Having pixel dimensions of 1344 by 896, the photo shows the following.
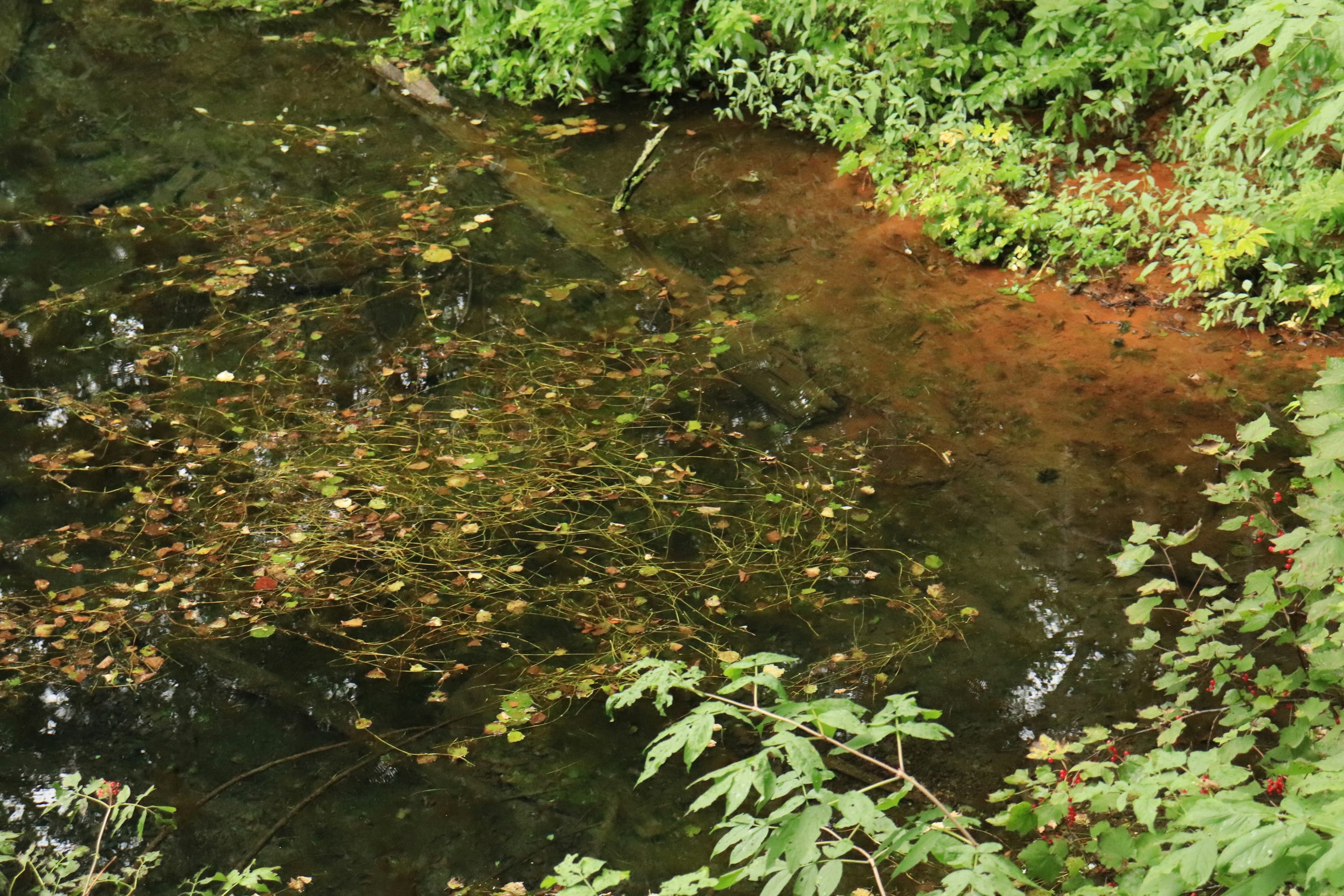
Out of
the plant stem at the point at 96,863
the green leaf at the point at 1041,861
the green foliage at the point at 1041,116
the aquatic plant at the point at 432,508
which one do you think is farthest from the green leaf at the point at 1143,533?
the green foliage at the point at 1041,116

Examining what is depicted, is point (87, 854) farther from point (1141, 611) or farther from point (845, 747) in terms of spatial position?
point (1141, 611)

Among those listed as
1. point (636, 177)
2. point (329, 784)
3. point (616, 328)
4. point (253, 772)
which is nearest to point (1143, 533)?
point (329, 784)

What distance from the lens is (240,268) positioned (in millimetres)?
6664

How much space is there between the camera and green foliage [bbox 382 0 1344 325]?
19.0 ft

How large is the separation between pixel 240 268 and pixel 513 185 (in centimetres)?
201

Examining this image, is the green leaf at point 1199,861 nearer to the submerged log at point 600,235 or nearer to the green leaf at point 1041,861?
the green leaf at point 1041,861

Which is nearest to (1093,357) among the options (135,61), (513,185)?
(513,185)

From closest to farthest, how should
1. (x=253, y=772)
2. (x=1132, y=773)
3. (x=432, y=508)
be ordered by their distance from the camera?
(x=1132, y=773), (x=253, y=772), (x=432, y=508)

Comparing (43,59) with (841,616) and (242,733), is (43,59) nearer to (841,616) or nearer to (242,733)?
(242,733)

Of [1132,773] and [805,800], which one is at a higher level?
[805,800]

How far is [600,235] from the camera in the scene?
23.1 feet

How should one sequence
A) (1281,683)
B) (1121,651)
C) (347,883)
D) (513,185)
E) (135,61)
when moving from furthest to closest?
(135,61) → (513,185) → (1121,651) → (347,883) → (1281,683)

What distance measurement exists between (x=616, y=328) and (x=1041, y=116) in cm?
350

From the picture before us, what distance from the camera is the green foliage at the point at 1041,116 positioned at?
19.0 feet
